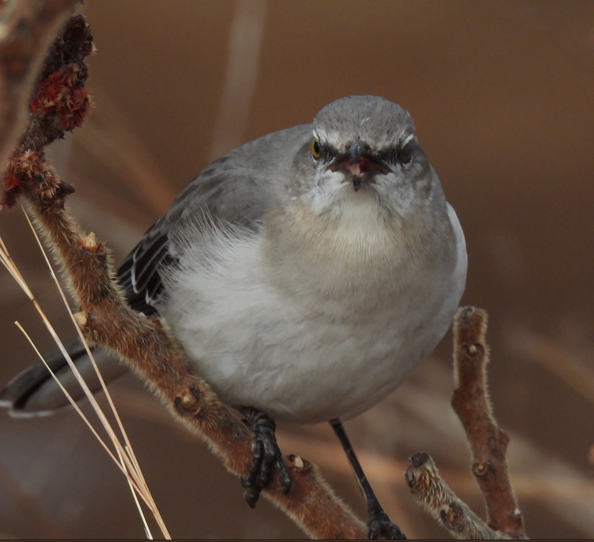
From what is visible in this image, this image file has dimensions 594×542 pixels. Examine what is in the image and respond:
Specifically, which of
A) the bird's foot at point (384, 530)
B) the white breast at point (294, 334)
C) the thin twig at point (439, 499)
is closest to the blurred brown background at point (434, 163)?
the bird's foot at point (384, 530)

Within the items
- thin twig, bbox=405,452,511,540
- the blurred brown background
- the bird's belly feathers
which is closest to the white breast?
the bird's belly feathers

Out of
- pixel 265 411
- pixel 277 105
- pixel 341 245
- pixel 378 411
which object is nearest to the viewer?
pixel 341 245

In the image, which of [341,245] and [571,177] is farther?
[571,177]

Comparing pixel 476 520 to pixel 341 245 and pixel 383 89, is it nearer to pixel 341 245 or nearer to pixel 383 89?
pixel 341 245

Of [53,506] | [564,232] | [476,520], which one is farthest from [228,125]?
[564,232]

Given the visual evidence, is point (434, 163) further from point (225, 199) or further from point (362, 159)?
point (362, 159)

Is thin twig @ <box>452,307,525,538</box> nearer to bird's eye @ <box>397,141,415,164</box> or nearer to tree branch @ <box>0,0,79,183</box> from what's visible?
bird's eye @ <box>397,141,415,164</box>
